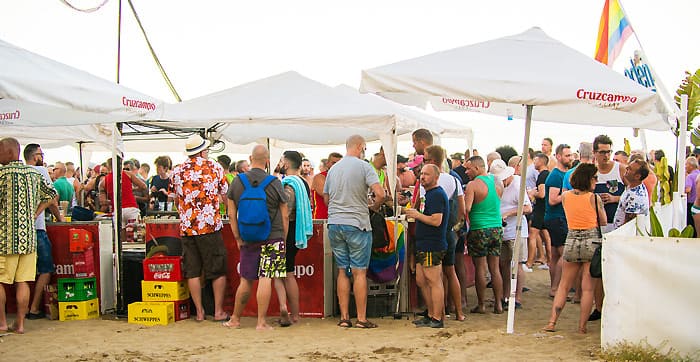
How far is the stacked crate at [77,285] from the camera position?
7.23 m

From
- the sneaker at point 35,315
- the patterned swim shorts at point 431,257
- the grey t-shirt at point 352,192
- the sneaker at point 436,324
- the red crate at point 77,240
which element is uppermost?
the grey t-shirt at point 352,192

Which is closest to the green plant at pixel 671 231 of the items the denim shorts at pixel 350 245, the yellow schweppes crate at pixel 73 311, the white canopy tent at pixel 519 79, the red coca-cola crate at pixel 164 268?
the white canopy tent at pixel 519 79

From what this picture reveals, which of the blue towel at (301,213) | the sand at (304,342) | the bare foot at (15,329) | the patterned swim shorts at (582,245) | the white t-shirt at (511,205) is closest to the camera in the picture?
the sand at (304,342)

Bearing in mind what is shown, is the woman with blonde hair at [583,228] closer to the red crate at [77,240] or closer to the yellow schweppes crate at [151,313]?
the yellow schweppes crate at [151,313]

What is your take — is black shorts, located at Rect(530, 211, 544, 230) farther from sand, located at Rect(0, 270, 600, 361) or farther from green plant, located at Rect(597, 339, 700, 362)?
green plant, located at Rect(597, 339, 700, 362)

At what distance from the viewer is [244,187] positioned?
6633 millimetres

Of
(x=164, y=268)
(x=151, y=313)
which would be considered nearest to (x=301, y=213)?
(x=164, y=268)

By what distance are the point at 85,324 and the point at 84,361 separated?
5.26 feet

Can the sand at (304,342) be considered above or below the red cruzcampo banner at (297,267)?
below

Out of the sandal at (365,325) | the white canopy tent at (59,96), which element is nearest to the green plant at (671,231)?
the sandal at (365,325)

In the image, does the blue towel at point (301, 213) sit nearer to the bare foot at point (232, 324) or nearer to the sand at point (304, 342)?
the sand at point (304, 342)

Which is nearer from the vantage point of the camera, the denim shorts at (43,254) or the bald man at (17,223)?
the bald man at (17,223)

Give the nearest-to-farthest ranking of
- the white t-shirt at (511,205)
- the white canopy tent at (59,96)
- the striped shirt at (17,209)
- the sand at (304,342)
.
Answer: the sand at (304,342) < the white canopy tent at (59,96) < the striped shirt at (17,209) < the white t-shirt at (511,205)

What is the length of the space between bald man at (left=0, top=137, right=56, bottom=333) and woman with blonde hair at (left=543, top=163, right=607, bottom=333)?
482cm
